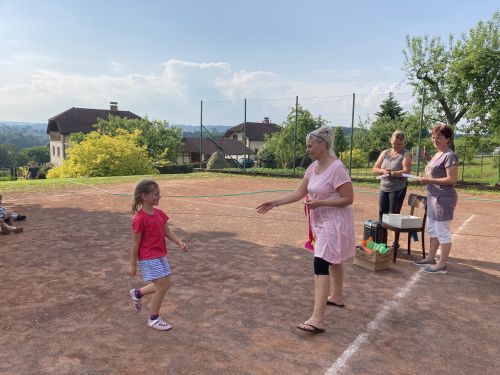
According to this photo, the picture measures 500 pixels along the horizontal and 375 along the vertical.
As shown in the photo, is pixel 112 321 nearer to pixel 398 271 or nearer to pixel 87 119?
pixel 398 271

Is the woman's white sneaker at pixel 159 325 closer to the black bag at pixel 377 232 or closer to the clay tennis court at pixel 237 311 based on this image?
the clay tennis court at pixel 237 311

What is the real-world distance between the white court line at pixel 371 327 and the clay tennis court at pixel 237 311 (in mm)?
11

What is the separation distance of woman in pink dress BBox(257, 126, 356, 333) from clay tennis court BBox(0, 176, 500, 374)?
0.47 metres

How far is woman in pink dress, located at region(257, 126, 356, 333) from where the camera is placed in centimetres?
374

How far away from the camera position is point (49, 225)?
333 inches

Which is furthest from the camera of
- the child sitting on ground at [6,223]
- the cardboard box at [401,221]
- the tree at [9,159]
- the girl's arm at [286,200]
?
the tree at [9,159]

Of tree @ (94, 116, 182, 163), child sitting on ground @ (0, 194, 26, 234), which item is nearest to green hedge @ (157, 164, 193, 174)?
tree @ (94, 116, 182, 163)

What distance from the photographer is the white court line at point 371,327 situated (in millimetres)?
3295

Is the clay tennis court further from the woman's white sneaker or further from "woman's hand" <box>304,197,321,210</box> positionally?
"woman's hand" <box>304,197,321,210</box>

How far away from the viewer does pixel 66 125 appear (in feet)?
185

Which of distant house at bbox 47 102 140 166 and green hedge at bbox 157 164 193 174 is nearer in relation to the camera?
green hedge at bbox 157 164 193 174

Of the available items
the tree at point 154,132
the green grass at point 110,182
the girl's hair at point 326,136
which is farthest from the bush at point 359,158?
the girl's hair at point 326,136

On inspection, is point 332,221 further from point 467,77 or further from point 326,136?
point 467,77

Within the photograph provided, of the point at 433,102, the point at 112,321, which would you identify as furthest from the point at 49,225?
the point at 433,102
